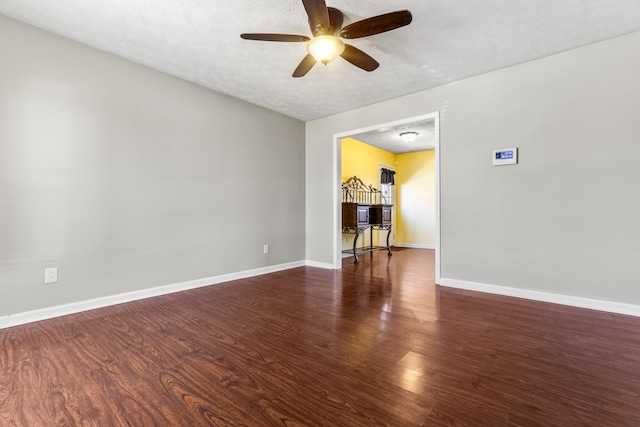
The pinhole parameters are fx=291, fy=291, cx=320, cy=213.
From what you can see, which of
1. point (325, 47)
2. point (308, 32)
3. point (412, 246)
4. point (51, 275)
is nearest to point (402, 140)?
point (412, 246)

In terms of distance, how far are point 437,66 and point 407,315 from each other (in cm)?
255

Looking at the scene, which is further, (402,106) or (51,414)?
(402,106)

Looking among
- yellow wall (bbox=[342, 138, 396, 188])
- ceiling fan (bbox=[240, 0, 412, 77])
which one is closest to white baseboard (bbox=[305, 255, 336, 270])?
yellow wall (bbox=[342, 138, 396, 188])

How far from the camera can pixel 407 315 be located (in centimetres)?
251

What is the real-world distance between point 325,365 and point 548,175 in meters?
2.83

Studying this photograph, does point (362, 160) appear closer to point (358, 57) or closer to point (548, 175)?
point (548, 175)

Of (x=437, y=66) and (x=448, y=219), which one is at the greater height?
(x=437, y=66)

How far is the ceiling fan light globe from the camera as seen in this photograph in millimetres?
2248

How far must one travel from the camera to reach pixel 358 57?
8.20 ft

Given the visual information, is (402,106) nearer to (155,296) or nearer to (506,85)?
(506,85)

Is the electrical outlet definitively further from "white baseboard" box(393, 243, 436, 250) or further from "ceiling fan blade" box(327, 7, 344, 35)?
"white baseboard" box(393, 243, 436, 250)

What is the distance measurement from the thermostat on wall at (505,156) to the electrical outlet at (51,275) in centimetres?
439

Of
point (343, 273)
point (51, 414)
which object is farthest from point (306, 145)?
point (51, 414)

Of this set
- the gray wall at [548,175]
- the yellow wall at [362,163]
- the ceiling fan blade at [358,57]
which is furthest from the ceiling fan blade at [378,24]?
the yellow wall at [362,163]
